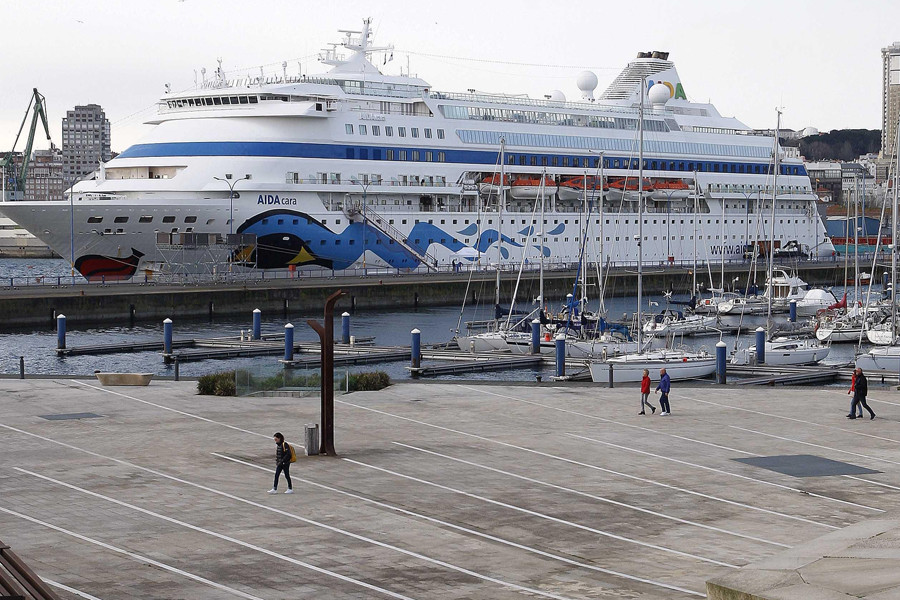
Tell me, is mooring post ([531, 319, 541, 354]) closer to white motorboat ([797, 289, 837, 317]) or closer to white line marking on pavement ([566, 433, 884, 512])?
white line marking on pavement ([566, 433, 884, 512])

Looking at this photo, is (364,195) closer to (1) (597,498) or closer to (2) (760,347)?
(2) (760,347)

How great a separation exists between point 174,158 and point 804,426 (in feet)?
153

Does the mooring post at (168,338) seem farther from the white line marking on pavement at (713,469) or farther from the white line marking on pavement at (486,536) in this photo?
the white line marking on pavement at (486,536)

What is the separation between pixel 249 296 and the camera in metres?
60.1

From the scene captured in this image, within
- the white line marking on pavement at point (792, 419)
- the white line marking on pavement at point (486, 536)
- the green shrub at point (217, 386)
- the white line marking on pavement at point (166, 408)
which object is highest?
the green shrub at point (217, 386)

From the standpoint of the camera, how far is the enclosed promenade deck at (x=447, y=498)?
545 inches

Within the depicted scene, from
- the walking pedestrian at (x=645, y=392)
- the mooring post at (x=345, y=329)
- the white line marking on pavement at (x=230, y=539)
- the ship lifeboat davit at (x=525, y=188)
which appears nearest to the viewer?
the white line marking on pavement at (x=230, y=539)

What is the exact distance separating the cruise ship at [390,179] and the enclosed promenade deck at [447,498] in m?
27.7

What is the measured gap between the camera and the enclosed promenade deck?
1385 centimetres

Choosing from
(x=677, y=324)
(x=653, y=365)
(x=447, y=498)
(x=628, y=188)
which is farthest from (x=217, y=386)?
(x=628, y=188)

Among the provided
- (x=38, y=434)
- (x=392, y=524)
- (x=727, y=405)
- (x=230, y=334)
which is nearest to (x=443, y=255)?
(x=230, y=334)

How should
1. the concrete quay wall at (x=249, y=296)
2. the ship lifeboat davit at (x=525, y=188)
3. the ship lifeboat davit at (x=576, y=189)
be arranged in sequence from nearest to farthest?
the concrete quay wall at (x=249, y=296) < the ship lifeboat davit at (x=525, y=188) < the ship lifeboat davit at (x=576, y=189)

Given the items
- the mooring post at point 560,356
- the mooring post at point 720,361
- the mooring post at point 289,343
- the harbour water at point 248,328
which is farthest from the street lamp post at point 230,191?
the mooring post at point 720,361

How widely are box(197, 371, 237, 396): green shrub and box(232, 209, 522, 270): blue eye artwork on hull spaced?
1382 inches
